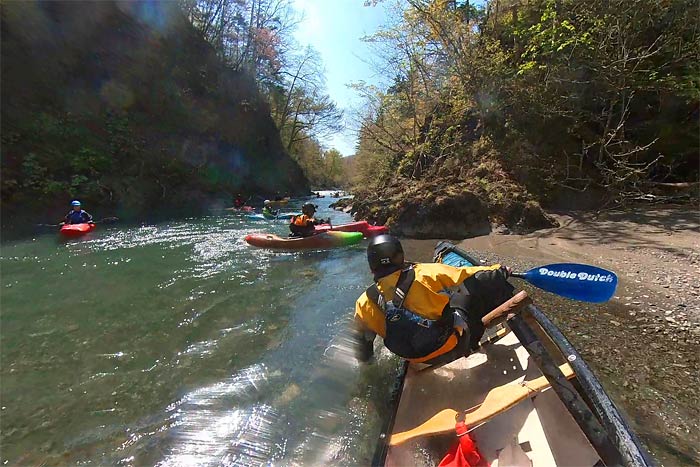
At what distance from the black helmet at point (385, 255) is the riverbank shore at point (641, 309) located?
216 centimetres

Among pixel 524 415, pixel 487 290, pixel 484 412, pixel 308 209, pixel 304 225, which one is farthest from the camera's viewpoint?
pixel 304 225

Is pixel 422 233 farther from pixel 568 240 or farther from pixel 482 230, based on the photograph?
pixel 568 240

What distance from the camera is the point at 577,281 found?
2.65m

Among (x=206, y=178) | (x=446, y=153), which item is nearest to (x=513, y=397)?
(x=446, y=153)

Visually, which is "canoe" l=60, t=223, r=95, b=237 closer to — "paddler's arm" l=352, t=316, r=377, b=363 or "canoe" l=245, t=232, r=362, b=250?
"canoe" l=245, t=232, r=362, b=250

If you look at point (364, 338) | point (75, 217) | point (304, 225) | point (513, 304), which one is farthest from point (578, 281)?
point (75, 217)

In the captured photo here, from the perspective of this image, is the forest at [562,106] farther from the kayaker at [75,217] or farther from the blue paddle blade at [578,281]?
the kayaker at [75,217]

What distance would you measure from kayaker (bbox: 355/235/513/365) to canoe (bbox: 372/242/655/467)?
0.97 feet

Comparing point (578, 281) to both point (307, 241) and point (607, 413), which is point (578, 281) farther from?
point (307, 241)

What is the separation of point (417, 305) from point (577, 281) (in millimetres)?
1202

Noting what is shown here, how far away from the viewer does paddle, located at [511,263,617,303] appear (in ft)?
8.43

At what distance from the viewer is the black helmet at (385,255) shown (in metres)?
2.58

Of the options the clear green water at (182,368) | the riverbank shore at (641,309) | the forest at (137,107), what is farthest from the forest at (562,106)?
the forest at (137,107)

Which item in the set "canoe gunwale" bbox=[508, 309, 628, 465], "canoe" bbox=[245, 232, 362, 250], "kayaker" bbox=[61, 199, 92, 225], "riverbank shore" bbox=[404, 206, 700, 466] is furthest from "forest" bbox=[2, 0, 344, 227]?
"canoe gunwale" bbox=[508, 309, 628, 465]
